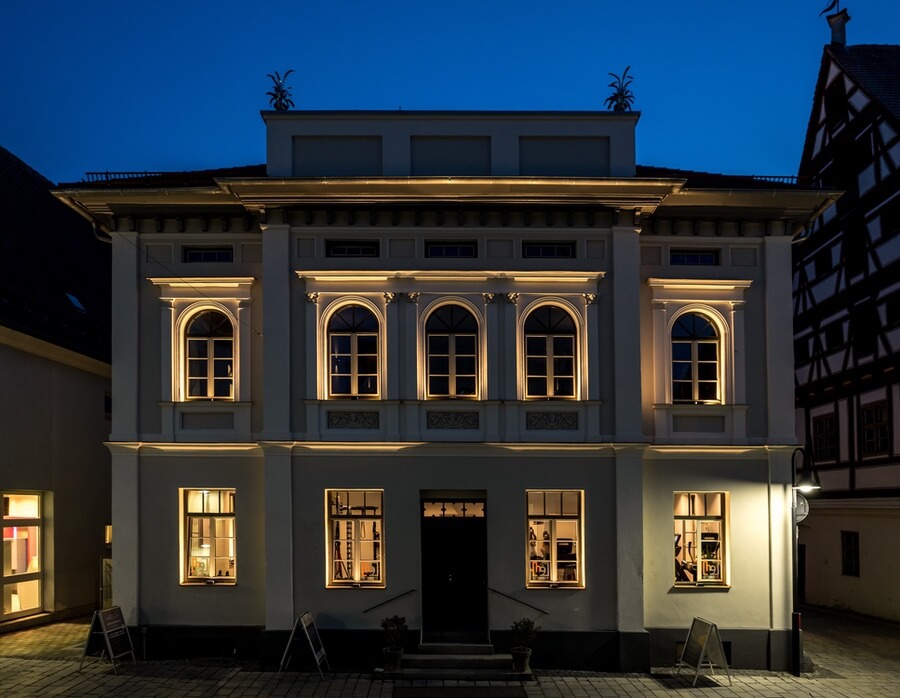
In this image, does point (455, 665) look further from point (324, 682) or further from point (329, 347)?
point (329, 347)

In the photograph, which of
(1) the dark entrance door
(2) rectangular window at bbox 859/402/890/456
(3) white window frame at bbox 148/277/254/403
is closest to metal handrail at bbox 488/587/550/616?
(1) the dark entrance door

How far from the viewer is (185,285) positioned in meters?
14.7

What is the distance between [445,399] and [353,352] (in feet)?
6.03

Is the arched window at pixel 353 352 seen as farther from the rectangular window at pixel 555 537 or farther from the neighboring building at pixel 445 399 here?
the rectangular window at pixel 555 537

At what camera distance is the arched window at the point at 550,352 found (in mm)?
14523

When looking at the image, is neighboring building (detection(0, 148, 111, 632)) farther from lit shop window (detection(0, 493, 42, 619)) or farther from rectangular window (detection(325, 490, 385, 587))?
rectangular window (detection(325, 490, 385, 587))

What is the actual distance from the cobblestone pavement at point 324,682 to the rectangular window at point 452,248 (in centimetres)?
719

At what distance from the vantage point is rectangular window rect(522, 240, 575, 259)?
1455 cm

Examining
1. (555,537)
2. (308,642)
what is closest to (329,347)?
(308,642)

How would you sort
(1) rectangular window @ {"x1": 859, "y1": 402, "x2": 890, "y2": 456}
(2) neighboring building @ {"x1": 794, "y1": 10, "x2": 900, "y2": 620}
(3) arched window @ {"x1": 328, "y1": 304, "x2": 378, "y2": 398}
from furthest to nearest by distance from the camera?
(1) rectangular window @ {"x1": 859, "y1": 402, "x2": 890, "y2": 456}, (2) neighboring building @ {"x1": 794, "y1": 10, "x2": 900, "y2": 620}, (3) arched window @ {"x1": 328, "y1": 304, "x2": 378, "y2": 398}

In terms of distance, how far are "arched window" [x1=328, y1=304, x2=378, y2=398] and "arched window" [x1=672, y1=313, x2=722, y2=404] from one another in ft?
18.0

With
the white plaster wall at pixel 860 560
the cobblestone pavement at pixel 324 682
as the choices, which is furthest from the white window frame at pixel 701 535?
the white plaster wall at pixel 860 560

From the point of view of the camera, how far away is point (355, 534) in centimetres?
1431

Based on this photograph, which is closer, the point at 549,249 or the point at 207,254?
the point at 549,249
